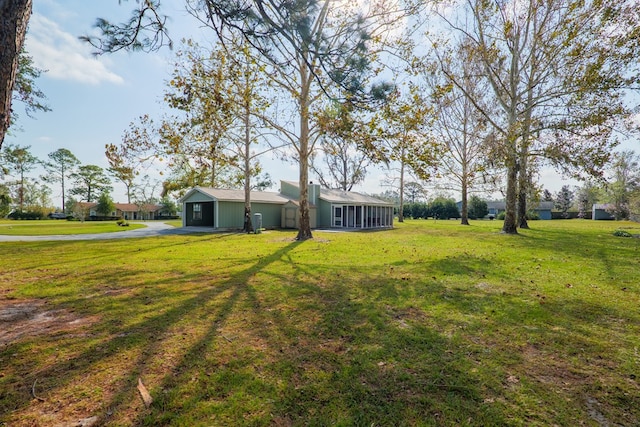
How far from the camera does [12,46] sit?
2.85m

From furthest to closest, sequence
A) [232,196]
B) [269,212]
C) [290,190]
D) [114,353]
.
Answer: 1. [290,190]
2. [269,212]
3. [232,196]
4. [114,353]

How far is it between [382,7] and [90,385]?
12994 mm

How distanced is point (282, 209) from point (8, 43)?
2152cm

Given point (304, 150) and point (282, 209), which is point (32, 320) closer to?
point (304, 150)

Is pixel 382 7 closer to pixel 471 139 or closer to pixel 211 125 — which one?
pixel 211 125

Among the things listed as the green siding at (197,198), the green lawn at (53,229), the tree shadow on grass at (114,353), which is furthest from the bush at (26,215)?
the tree shadow on grass at (114,353)

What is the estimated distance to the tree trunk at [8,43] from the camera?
9.06 feet

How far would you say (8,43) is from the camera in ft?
9.18

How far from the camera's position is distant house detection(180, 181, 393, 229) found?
22.5 m

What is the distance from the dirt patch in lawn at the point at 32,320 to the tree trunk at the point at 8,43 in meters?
2.21

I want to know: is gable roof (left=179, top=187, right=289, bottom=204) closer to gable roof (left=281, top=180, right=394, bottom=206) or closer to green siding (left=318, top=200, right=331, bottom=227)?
green siding (left=318, top=200, right=331, bottom=227)

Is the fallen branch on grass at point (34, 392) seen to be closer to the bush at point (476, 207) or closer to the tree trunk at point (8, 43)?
the tree trunk at point (8, 43)

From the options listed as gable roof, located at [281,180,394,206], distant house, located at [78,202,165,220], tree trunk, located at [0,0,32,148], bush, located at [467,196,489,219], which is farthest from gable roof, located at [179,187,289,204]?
distant house, located at [78,202,165,220]

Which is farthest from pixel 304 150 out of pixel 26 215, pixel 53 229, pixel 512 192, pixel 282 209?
pixel 26 215
